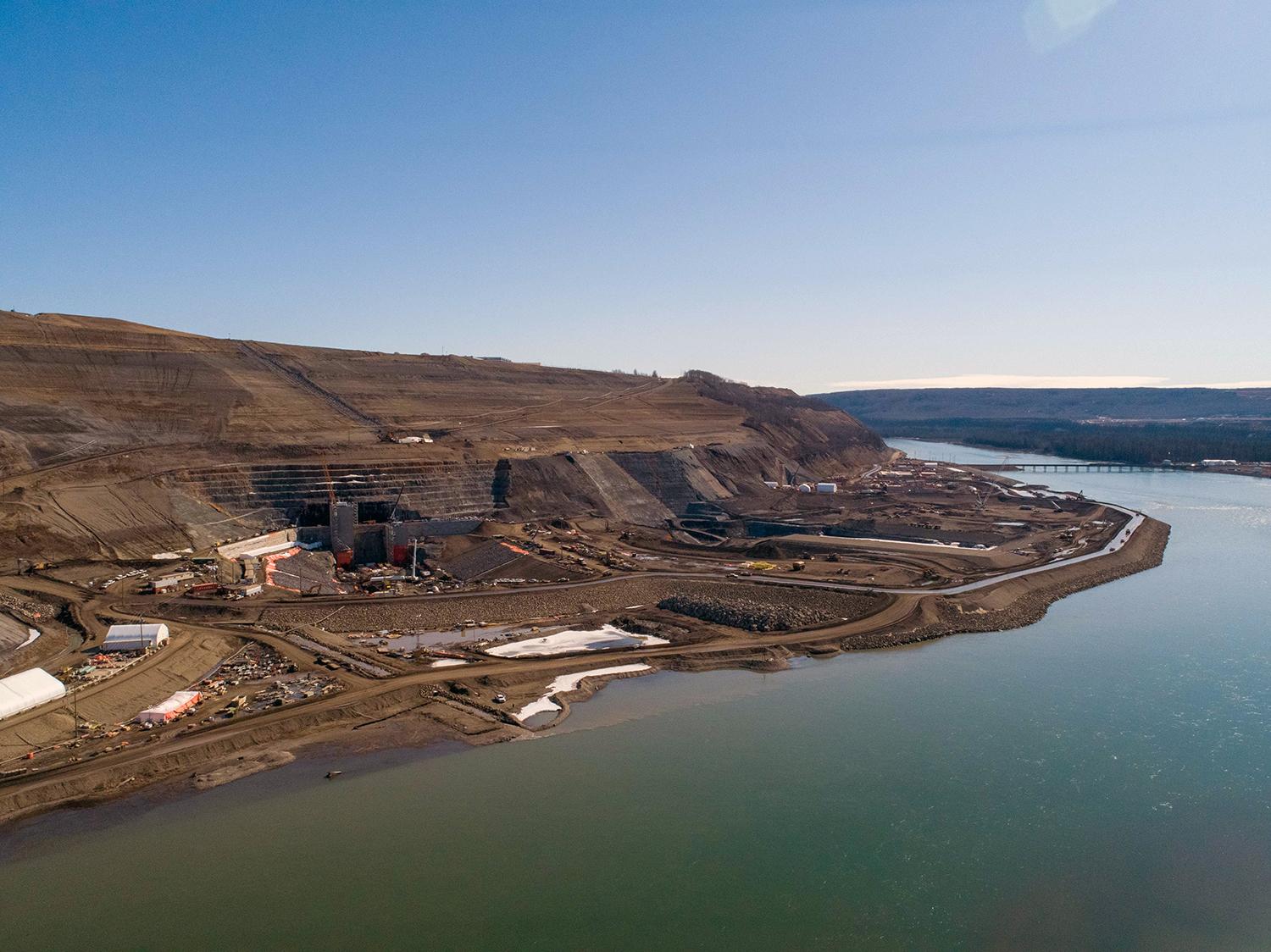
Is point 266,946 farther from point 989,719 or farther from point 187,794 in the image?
point 989,719

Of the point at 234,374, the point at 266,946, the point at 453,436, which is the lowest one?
the point at 266,946

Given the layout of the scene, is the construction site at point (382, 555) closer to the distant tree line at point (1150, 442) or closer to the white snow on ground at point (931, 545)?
the white snow on ground at point (931, 545)

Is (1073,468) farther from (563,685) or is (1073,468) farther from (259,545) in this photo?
(563,685)

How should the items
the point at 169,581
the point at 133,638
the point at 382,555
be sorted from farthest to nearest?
the point at 382,555, the point at 169,581, the point at 133,638

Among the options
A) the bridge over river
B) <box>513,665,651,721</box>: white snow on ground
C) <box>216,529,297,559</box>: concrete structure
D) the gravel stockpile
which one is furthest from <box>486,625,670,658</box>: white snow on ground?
the bridge over river

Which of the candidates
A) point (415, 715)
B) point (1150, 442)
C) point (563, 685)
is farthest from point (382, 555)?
point (1150, 442)

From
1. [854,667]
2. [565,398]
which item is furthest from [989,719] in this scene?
[565,398]
